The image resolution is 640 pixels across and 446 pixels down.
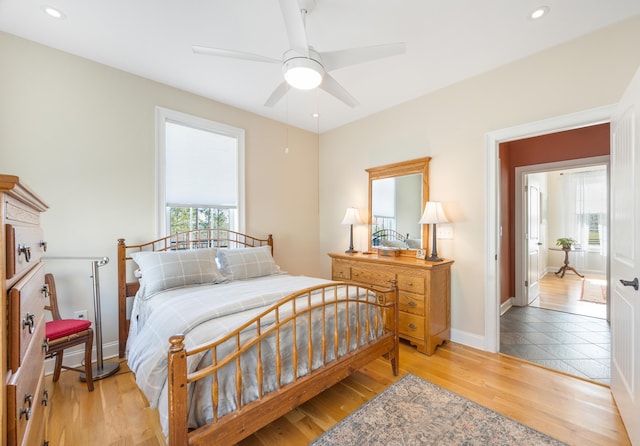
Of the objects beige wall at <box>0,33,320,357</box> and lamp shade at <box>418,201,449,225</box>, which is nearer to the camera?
beige wall at <box>0,33,320,357</box>

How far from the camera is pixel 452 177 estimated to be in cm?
315

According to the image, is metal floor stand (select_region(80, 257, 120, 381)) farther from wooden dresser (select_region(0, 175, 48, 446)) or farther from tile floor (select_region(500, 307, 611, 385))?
tile floor (select_region(500, 307, 611, 385))

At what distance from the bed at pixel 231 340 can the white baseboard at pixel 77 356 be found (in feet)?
0.43

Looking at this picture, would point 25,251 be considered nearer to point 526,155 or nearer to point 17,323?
point 17,323

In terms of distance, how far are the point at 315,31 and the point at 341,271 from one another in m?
2.67

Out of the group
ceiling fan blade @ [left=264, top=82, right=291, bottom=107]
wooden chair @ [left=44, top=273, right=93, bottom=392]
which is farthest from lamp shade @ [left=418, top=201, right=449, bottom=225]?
wooden chair @ [left=44, top=273, right=93, bottom=392]

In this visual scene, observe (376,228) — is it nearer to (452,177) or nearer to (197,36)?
(452,177)

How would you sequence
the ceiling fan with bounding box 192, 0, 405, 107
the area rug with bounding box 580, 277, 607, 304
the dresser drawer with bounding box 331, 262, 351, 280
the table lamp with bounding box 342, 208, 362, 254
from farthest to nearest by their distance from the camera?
the area rug with bounding box 580, 277, 607, 304 → the table lamp with bounding box 342, 208, 362, 254 → the dresser drawer with bounding box 331, 262, 351, 280 → the ceiling fan with bounding box 192, 0, 405, 107

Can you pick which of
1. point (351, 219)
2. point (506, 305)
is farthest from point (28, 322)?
point (506, 305)

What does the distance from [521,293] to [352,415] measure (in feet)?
12.6

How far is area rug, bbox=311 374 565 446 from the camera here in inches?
66.2

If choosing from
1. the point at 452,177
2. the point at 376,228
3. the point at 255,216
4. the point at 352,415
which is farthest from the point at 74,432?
the point at 452,177

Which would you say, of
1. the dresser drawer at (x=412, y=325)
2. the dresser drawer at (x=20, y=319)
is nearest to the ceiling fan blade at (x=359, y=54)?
the dresser drawer at (x=20, y=319)

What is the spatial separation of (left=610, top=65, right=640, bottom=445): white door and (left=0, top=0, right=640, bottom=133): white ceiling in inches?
37.1
